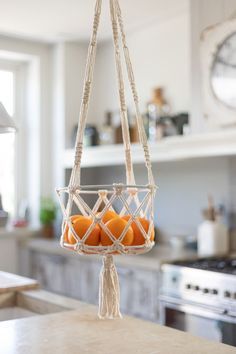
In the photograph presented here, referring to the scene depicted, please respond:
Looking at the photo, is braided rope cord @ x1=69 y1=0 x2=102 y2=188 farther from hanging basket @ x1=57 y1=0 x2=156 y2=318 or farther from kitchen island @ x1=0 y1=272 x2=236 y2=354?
kitchen island @ x1=0 y1=272 x2=236 y2=354

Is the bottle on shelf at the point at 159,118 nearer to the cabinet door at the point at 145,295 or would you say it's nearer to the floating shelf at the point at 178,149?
the floating shelf at the point at 178,149

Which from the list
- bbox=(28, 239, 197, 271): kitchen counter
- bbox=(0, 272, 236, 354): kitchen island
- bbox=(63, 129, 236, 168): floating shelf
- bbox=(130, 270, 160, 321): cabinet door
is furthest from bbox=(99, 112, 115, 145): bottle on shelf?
bbox=(0, 272, 236, 354): kitchen island

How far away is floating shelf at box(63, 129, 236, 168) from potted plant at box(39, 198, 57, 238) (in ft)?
1.73

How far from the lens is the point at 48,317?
6.17 feet

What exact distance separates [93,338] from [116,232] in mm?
323

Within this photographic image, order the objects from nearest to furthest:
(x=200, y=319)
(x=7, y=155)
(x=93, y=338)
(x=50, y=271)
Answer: (x=93, y=338) < (x=200, y=319) < (x=50, y=271) < (x=7, y=155)

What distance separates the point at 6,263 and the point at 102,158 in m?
1.25

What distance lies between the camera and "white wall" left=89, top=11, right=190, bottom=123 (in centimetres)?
449

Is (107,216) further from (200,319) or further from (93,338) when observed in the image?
(200,319)

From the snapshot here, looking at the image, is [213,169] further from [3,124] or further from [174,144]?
[3,124]

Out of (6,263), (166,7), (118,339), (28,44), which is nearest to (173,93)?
(166,7)

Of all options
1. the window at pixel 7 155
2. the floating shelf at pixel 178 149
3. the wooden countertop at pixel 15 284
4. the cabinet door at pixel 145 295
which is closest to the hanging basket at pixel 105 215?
the wooden countertop at pixel 15 284

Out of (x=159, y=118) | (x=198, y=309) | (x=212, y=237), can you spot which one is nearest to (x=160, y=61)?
(x=159, y=118)

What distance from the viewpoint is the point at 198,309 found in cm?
335
